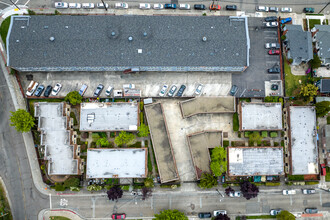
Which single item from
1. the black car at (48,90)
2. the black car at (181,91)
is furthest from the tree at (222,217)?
the black car at (48,90)

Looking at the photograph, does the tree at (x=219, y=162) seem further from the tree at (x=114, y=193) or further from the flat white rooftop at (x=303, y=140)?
the tree at (x=114, y=193)

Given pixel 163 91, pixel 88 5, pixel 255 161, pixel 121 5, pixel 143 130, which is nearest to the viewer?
pixel 143 130

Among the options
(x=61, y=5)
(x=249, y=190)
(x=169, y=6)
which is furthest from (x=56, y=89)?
(x=249, y=190)

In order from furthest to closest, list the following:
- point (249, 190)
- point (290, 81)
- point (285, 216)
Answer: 1. point (290, 81)
2. point (249, 190)
3. point (285, 216)

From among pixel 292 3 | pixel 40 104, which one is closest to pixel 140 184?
pixel 40 104

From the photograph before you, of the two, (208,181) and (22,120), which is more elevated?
(22,120)

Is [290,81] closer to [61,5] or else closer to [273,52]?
[273,52]
